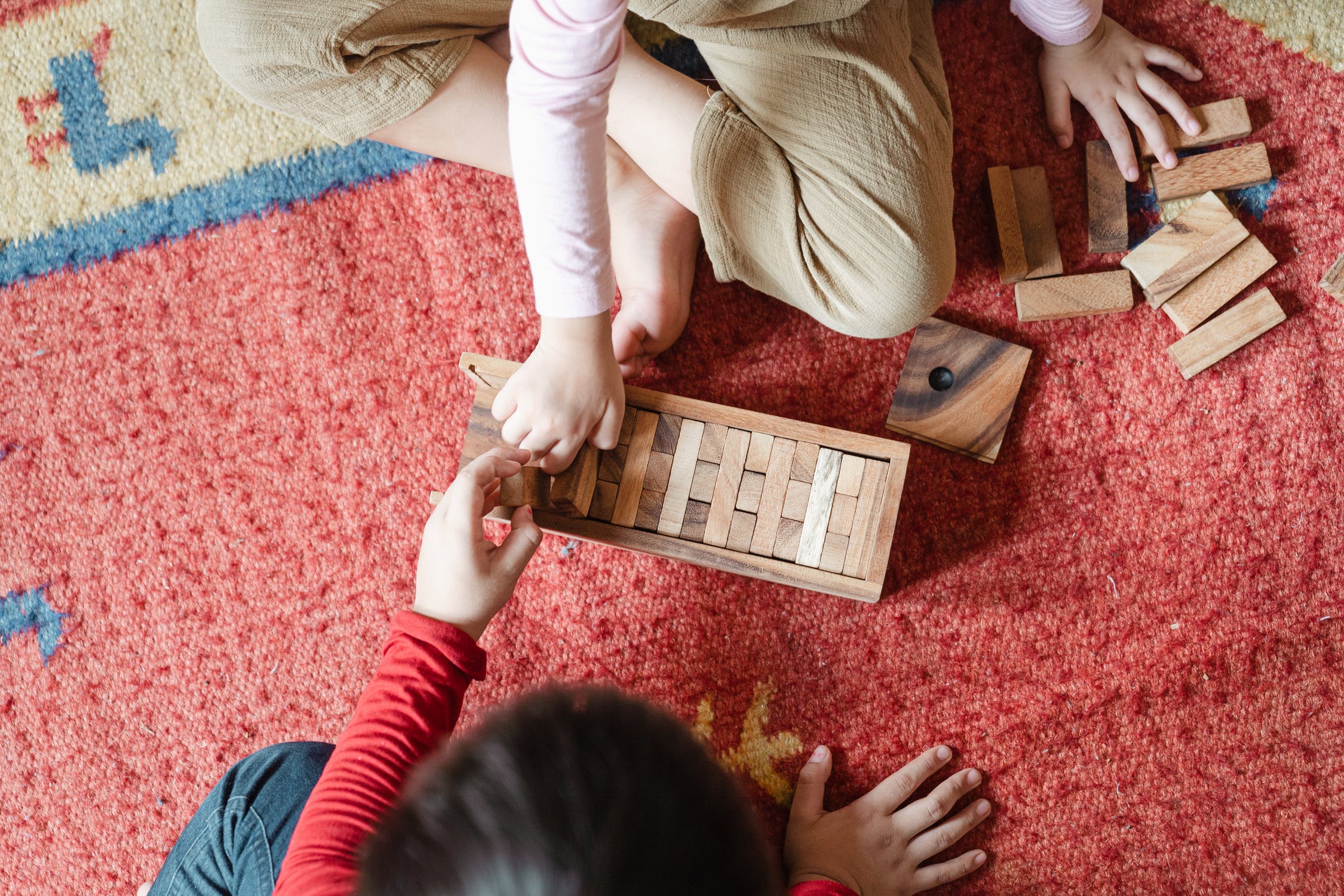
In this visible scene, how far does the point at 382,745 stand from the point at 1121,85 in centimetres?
80

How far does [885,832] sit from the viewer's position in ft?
2.36

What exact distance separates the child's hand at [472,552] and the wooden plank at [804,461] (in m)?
0.20

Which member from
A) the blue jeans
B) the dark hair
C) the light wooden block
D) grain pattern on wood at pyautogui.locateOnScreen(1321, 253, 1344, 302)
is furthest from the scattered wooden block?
the blue jeans

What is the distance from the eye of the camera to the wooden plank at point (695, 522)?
26.3 inches

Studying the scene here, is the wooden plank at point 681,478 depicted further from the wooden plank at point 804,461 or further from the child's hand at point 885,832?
the child's hand at point 885,832

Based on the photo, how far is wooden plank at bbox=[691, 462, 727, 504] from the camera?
0.67 meters

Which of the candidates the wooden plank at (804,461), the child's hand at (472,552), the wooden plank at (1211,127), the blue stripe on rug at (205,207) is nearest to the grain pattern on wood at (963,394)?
the wooden plank at (804,461)

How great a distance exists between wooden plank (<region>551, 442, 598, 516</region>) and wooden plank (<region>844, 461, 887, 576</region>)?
198mm

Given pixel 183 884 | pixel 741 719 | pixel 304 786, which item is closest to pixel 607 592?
pixel 741 719

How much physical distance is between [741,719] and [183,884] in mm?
448

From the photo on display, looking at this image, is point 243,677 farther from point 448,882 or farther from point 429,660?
point 448,882

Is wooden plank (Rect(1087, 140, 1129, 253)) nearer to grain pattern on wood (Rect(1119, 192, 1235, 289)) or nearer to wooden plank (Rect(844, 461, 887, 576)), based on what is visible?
grain pattern on wood (Rect(1119, 192, 1235, 289))

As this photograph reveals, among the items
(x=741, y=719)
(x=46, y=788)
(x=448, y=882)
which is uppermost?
(x=448, y=882)

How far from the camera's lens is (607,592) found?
765 millimetres
